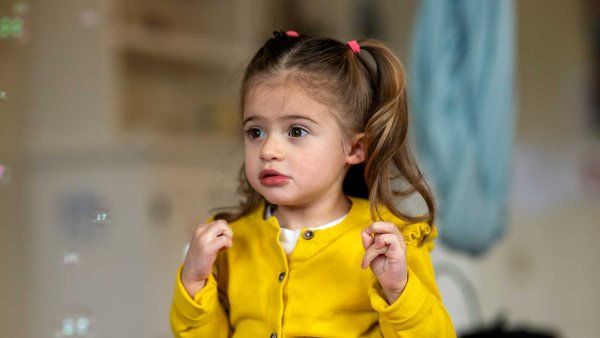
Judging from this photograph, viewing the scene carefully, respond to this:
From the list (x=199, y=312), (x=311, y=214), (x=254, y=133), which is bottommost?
(x=199, y=312)

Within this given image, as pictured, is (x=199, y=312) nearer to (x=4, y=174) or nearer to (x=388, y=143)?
(x=388, y=143)

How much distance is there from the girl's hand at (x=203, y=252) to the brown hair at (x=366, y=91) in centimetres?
17

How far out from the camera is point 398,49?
2453 mm

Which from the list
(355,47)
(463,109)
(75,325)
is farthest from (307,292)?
(463,109)

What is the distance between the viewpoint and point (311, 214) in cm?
89

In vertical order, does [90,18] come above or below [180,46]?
above

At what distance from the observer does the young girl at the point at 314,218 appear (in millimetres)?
817

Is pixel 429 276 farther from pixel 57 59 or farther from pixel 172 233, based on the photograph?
pixel 57 59

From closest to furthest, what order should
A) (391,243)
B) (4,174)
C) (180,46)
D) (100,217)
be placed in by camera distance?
1. (391,243)
2. (100,217)
3. (4,174)
4. (180,46)

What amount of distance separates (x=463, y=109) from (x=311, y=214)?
80cm

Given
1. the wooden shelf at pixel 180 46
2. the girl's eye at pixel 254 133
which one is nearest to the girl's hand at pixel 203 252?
the girl's eye at pixel 254 133

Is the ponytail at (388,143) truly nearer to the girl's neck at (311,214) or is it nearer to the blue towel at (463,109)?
the girl's neck at (311,214)

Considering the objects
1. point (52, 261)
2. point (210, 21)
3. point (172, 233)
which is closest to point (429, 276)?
point (172, 233)

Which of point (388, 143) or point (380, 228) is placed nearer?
point (380, 228)
